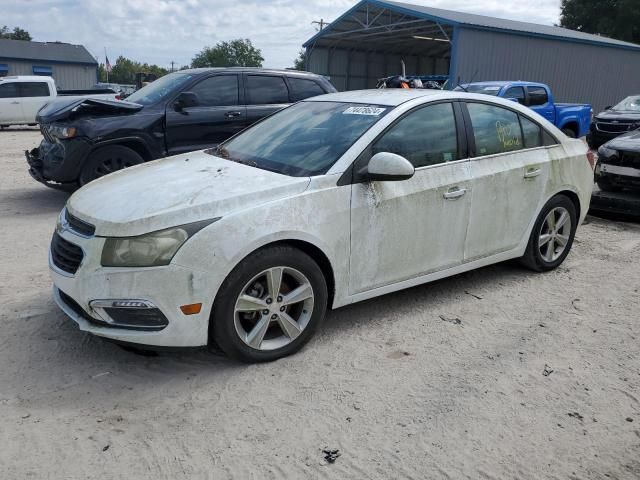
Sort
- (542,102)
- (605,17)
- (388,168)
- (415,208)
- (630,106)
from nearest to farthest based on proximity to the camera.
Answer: (388,168) < (415,208) < (542,102) < (630,106) < (605,17)

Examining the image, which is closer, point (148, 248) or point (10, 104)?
point (148, 248)

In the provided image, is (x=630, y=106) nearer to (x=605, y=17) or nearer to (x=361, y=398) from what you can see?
(x=361, y=398)

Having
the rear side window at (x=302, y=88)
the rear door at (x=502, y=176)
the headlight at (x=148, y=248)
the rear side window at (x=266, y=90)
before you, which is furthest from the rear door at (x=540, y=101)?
the headlight at (x=148, y=248)

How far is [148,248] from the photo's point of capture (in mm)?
3008

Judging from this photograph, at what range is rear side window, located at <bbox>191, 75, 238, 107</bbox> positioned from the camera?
7684 mm

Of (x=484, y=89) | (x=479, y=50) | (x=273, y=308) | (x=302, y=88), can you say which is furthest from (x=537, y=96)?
(x=273, y=308)

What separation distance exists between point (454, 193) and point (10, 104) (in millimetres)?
18903

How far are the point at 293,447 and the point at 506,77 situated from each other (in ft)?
74.2

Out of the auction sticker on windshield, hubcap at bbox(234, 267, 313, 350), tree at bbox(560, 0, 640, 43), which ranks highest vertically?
tree at bbox(560, 0, 640, 43)

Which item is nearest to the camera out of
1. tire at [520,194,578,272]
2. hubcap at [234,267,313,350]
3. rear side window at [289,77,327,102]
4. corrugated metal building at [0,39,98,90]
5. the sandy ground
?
the sandy ground

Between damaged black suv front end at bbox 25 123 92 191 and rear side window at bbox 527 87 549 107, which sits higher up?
rear side window at bbox 527 87 549 107

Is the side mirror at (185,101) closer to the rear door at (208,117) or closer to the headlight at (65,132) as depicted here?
the rear door at (208,117)

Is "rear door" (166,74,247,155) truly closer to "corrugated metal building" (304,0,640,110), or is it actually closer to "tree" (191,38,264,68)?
"corrugated metal building" (304,0,640,110)

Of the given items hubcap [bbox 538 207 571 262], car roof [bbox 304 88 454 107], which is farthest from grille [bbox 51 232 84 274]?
hubcap [bbox 538 207 571 262]
